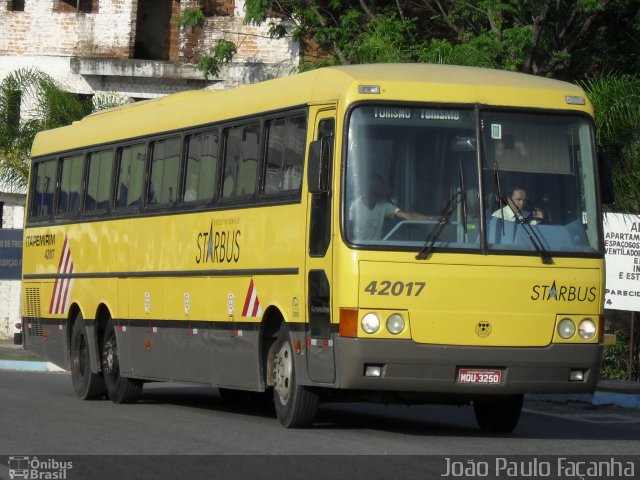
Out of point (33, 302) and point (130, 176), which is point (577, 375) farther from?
point (33, 302)

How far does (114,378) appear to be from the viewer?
18453mm

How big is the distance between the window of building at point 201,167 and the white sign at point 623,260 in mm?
7048

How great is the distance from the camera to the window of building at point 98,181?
1883 centimetres

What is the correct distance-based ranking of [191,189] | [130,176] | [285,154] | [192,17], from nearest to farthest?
1. [285,154]
2. [191,189]
3. [130,176]
4. [192,17]

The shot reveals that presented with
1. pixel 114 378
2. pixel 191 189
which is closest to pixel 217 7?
pixel 114 378

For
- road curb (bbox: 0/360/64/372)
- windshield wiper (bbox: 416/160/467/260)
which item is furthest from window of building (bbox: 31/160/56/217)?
windshield wiper (bbox: 416/160/467/260)

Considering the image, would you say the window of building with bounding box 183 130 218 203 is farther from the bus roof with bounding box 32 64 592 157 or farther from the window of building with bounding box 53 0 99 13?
the window of building with bounding box 53 0 99 13

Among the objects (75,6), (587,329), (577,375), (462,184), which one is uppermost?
(75,6)

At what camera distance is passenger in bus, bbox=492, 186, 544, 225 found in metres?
13.2

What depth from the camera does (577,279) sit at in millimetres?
13266

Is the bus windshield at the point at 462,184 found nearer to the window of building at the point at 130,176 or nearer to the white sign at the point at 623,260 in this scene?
the window of building at the point at 130,176

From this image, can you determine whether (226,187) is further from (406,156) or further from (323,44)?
(323,44)

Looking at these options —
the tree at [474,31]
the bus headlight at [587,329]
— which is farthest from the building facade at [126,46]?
the bus headlight at [587,329]
